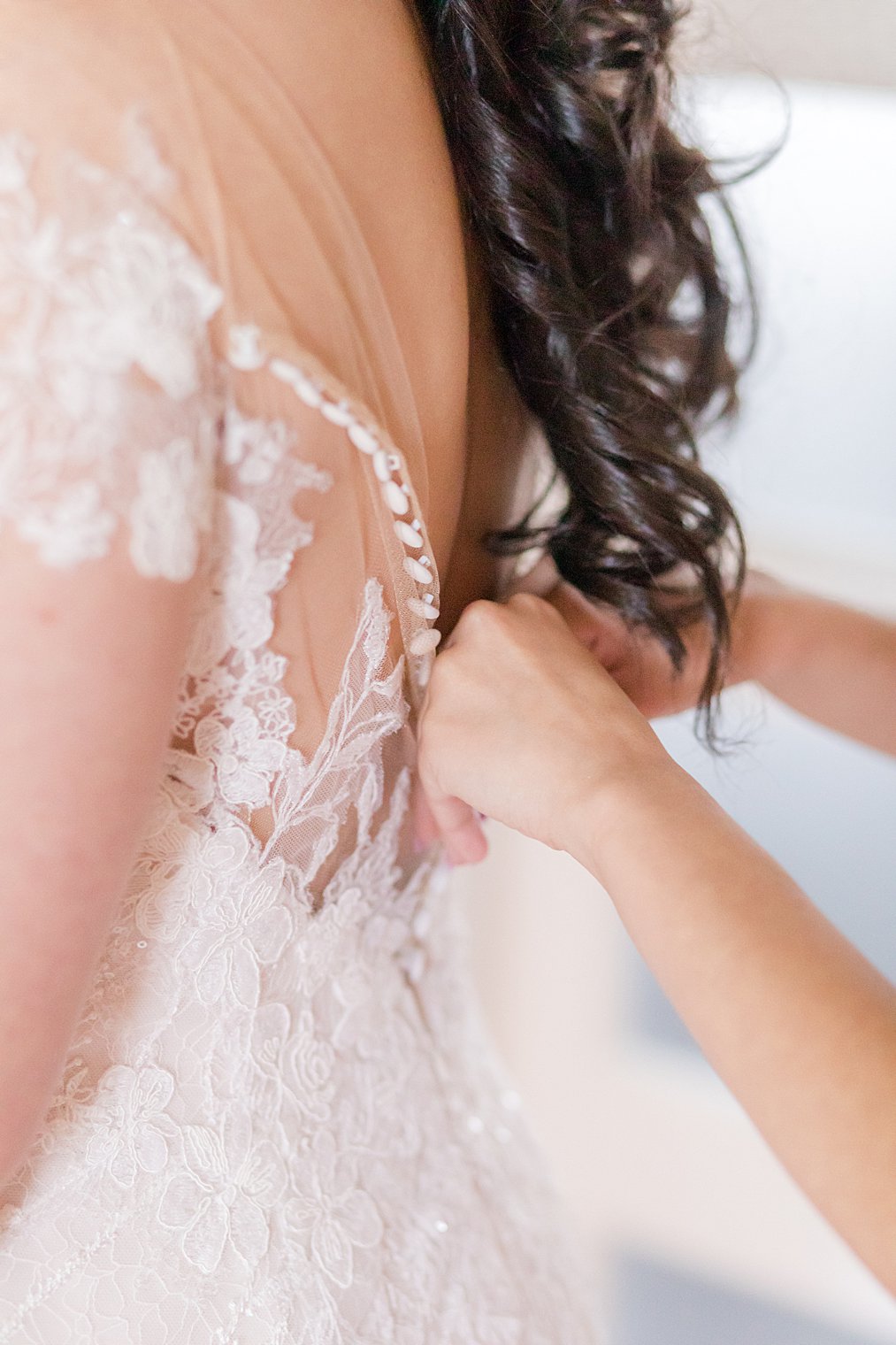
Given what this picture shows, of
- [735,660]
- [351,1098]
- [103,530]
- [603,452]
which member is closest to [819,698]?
[735,660]

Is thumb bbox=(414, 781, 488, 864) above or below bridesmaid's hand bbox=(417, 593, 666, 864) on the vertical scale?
below

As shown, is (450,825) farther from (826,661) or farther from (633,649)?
(826,661)

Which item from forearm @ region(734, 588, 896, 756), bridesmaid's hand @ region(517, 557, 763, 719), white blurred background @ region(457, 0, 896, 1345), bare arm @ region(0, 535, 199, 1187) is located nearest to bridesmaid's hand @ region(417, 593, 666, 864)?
bridesmaid's hand @ region(517, 557, 763, 719)

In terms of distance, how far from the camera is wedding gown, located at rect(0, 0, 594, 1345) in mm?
505

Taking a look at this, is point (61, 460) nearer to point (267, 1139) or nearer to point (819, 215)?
point (267, 1139)

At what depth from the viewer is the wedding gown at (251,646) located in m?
0.51

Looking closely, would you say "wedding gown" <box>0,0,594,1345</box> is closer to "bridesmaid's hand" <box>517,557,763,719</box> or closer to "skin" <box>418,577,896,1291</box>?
"skin" <box>418,577,896,1291</box>

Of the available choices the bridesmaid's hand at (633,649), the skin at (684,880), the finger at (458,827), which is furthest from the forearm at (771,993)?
the bridesmaid's hand at (633,649)

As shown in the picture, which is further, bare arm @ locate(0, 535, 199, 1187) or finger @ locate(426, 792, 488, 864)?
finger @ locate(426, 792, 488, 864)

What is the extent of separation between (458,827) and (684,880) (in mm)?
228

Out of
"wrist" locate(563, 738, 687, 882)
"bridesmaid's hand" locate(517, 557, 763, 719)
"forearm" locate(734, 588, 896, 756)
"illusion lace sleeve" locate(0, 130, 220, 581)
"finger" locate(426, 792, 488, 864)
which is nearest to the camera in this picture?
"illusion lace sleeve" locate(0, 130, 220, 581)

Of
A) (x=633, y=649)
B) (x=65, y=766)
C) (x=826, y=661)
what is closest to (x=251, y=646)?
(x=65, y=766)

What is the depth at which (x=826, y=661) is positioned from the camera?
1.14m

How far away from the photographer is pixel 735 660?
1111mm
